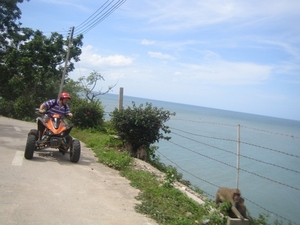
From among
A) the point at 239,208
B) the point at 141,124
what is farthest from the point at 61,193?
the point at 141,124

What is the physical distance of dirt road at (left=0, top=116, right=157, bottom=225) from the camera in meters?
4.07

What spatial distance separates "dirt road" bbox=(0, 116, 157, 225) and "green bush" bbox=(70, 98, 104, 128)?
5.86 meters

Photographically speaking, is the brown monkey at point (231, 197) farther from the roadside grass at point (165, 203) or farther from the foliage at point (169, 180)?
the foliage at point (169, 180)

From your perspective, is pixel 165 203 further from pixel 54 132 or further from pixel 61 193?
pixel 54 132

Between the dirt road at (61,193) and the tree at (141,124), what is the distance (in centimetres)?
177

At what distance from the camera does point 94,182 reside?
585cm

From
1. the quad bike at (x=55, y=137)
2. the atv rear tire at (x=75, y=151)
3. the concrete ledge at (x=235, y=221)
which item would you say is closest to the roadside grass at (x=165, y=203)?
the concrete ledge at (x=235, y=221)

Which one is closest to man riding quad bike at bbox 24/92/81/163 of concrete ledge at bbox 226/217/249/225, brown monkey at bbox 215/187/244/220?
brown monkey at bbox 215/187/244/220

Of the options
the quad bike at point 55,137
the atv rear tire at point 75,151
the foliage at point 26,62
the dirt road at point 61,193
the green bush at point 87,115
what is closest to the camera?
Result: the dirt road at point 61,193

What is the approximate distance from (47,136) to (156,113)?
10.4 feet

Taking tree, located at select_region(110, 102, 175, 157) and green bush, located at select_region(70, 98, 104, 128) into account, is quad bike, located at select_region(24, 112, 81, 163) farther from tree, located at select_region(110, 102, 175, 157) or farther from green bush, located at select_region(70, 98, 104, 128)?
green bush, located at select_region(70, 98, 104, 128)

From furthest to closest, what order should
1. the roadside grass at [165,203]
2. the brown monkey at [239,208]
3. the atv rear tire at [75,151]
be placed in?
the atv rear tire at [75,151] → the brown monkey at [239,208] → the roadside grass at [165,203]

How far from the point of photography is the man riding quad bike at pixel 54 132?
6969 mm

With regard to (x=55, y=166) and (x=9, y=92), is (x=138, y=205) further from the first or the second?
(x=9, y=92)
